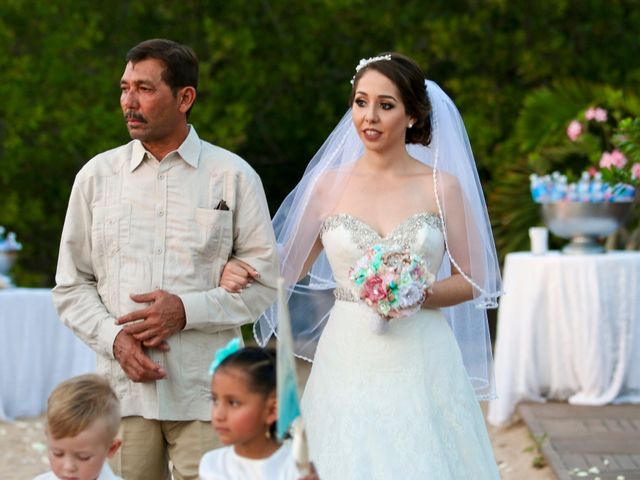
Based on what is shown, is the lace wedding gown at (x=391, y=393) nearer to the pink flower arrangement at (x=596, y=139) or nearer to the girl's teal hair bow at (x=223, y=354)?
the girl's teal hair bow at (x=223, y=354)

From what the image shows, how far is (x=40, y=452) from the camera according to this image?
9133 mm

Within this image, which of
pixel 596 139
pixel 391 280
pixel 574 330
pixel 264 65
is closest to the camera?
pixel 391 280

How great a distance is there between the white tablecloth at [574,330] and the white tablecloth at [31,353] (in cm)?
323

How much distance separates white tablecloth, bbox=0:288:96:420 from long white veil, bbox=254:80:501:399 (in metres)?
4.83

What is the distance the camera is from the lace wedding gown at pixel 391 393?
4.86 meters

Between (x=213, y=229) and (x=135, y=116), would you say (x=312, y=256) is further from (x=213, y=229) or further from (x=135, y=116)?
(x=135, y=116)

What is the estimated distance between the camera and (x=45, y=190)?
15.3 metres

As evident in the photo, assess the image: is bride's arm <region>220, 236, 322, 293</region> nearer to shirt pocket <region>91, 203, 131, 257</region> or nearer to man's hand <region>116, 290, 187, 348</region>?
man's hand <region>116, 290, 187, 348</region>

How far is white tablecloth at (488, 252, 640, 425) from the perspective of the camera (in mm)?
9398

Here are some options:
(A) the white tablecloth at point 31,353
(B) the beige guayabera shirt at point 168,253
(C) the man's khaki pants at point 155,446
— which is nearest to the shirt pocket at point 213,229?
(B) the beige guayabera shirt at point 168,253

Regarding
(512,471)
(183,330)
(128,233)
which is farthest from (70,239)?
(512,471)

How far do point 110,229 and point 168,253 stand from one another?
0.67ft

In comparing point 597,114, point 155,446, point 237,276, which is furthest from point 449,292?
point 597,114

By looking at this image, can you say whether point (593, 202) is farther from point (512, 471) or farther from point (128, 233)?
point (128, 233)
